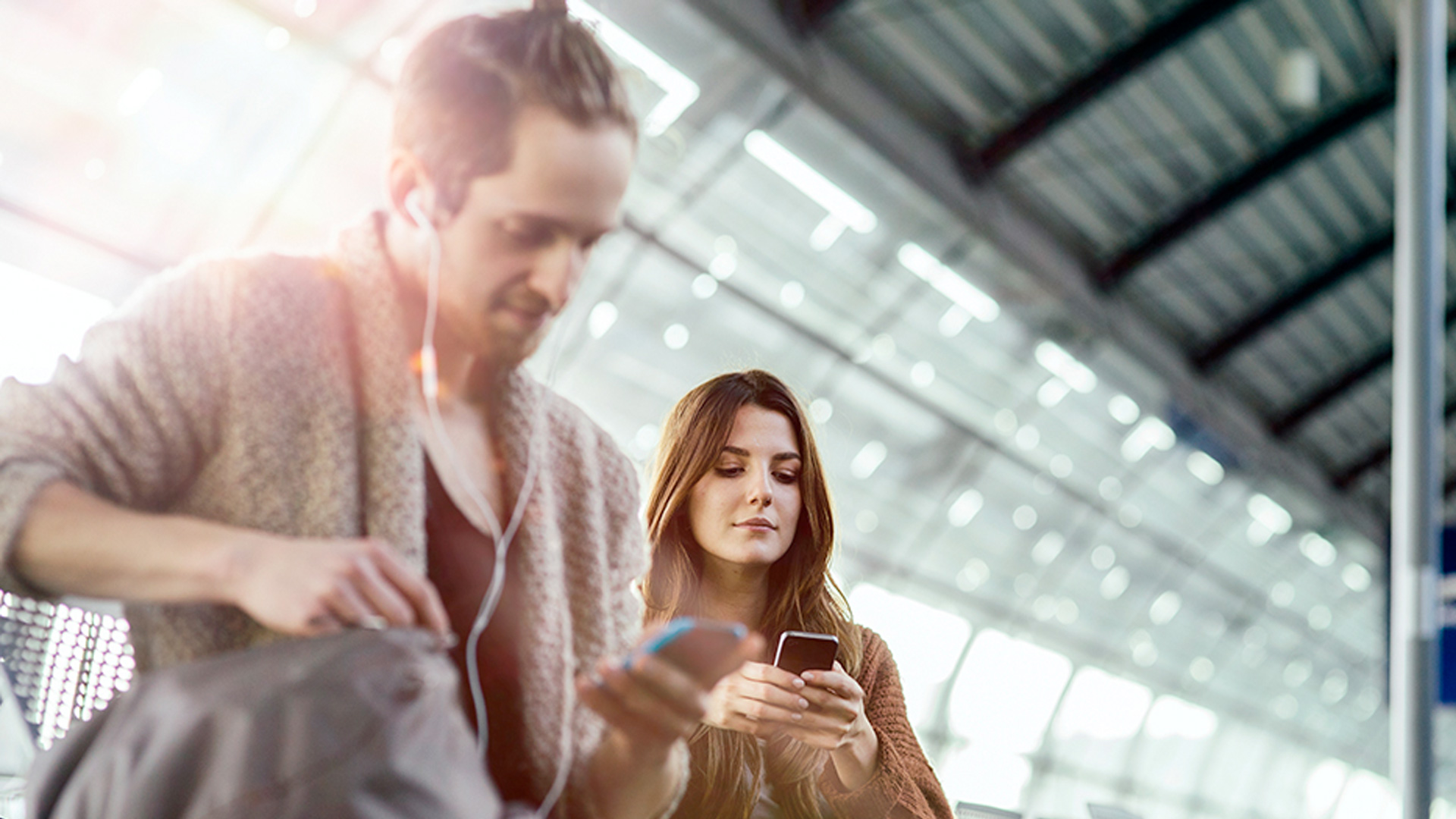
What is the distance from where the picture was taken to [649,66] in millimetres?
1597

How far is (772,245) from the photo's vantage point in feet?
13.5

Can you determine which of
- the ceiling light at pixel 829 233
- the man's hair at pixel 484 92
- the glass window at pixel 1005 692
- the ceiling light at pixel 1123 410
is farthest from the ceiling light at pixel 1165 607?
the man's hair at pixel 484 92

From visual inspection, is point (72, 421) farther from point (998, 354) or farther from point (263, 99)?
point (998, 354)

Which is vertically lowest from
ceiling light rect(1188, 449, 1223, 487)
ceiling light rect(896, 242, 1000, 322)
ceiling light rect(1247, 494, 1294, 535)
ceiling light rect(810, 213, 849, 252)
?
ceiling light rect(810, 213, 849, 252)

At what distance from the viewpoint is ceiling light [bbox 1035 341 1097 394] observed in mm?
10367

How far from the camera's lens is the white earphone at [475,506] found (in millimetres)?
1099

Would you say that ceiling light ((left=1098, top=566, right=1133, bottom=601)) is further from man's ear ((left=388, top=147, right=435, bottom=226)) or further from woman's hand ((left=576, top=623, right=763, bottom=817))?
man's ear ((left=388, top=147, right=435, bottom=226))

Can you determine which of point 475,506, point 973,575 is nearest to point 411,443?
point 475,506

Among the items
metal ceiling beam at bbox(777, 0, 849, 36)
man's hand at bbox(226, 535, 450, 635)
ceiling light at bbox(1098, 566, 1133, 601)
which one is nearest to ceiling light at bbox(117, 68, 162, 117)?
man's hand at bbox(226, 535, 450, 635)

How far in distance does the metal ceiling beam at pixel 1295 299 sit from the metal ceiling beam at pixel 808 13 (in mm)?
7720

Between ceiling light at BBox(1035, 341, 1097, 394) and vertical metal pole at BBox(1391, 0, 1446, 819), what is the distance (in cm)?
564

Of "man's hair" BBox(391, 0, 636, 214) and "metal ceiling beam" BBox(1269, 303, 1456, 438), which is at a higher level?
"metal ceiling beam" BBox(1269, 303, 1456, 438)

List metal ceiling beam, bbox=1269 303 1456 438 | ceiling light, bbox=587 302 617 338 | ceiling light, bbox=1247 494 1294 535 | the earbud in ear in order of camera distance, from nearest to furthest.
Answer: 1. the earbud in ear
2. ceiling light, bbox=587 302 617 338
3. metal ceiling beam, bbox=1269 303 1456 438
4. ceiling light, bbox=1247 494 1294 535

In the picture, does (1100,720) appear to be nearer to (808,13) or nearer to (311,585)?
(808,13)
